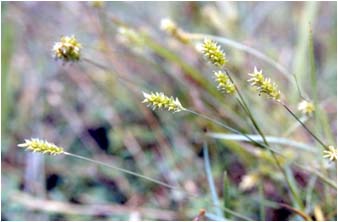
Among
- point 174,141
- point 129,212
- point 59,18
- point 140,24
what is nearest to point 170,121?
point 174,141

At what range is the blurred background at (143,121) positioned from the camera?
993 mm

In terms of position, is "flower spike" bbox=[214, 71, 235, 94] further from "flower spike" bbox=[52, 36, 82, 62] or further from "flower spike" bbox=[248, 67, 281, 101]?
"flower spike" bbox=[52, 36, 82, 62]

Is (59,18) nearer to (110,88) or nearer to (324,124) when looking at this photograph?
(110,88)

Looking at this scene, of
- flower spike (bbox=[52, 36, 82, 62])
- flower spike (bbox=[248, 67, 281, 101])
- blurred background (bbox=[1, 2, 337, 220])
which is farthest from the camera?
blurred background (bbox=[1, 2, 337, 220])

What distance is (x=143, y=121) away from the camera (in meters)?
1.29

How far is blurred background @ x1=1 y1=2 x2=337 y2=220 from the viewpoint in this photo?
3.26 feet

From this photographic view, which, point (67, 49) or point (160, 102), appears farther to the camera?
point (67, 49)

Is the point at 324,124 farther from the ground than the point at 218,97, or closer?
closer

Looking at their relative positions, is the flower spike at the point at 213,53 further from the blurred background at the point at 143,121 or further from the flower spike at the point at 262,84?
the blurred background at the point at 143,121

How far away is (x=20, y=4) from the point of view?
150 centimetres

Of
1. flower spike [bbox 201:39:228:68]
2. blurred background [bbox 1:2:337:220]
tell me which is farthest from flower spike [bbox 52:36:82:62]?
flower spike [bbox 201:39:228:68]

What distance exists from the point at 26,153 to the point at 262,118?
546mm

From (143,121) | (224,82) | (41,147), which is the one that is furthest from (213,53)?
(143,121)

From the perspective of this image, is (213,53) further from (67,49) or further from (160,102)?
(67,49)
